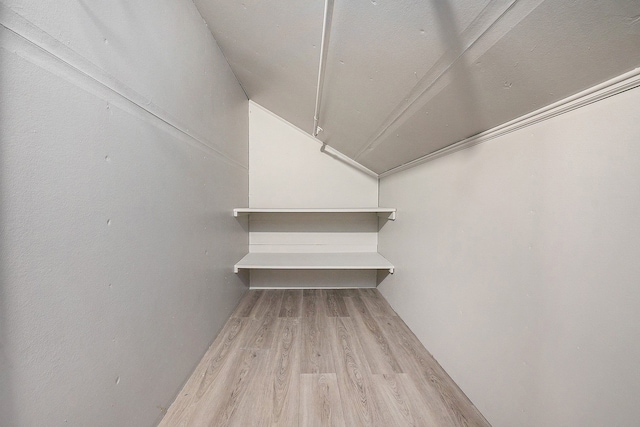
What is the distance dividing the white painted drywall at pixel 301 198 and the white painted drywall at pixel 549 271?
3.91 feet

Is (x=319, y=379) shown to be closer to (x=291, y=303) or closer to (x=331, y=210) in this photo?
(x=291, y=303)

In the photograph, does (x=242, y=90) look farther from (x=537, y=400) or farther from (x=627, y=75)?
(x=537, y=400)

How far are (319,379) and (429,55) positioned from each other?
131cm

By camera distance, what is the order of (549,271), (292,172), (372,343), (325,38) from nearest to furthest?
(549,271) < (325,38) < (372,343) < (292,172)

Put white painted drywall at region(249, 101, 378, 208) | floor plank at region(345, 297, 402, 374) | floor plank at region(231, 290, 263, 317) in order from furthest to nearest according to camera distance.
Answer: white painted drywall at region(249, 101, 378, 208) → floor plank at region(231, 290, 263, 317) → floor plank at region(345, 297, 402, 374)

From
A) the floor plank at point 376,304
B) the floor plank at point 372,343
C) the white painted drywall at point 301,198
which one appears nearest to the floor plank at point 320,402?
the floor plank at point 372,343

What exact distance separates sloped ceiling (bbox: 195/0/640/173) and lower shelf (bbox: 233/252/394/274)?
86 cm

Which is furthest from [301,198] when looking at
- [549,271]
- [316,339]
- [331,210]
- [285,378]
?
[549,271]

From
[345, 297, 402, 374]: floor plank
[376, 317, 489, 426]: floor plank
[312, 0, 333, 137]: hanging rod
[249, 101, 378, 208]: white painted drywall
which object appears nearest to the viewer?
[312, 0, 333, 137]: hanging rod

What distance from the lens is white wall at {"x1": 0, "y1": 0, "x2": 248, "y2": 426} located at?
0.46 m

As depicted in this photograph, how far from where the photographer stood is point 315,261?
1.99 m

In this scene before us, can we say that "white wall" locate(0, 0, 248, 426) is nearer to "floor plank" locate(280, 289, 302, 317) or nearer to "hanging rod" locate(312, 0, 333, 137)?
"hanging rod" locate(312, 0, 333, 137)

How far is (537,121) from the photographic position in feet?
2.35

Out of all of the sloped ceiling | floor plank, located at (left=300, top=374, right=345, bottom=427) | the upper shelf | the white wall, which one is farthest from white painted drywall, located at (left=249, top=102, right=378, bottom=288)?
floor plank, located at (left=300, top=374, right=345, bottom=427)
